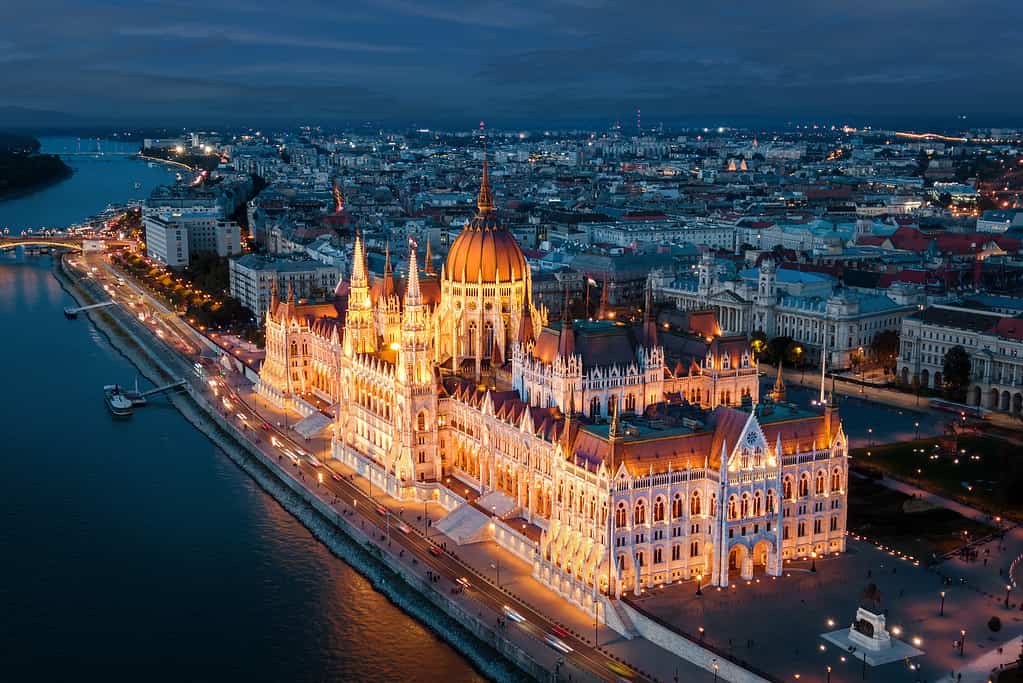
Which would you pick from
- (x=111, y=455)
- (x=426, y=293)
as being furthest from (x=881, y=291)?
(x=111, y=455)

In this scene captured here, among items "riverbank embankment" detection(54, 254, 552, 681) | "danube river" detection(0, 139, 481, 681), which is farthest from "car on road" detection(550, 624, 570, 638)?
"danube river" detection(0, 139, 481, 681)

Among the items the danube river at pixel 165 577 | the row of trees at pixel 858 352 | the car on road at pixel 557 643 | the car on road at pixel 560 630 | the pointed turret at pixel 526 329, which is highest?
the pointed turret at pixel 526 329

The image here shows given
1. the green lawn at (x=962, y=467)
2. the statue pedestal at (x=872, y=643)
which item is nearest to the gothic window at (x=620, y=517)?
the statue pedestal at (x=872, y=643)

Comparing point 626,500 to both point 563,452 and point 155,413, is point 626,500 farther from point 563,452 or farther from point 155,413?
point 155,413

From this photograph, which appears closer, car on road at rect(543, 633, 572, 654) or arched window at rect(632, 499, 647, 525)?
car on road at rect(543, 633, 572, 654)

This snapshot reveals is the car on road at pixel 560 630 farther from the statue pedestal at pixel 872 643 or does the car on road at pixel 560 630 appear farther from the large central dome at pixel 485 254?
the large central dome at pixel 485 254

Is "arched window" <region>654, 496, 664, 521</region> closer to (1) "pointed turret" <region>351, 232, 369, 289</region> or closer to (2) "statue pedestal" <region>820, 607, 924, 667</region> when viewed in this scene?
(2) "statue pedestal" <region>820, 607, 924, 667</region>
